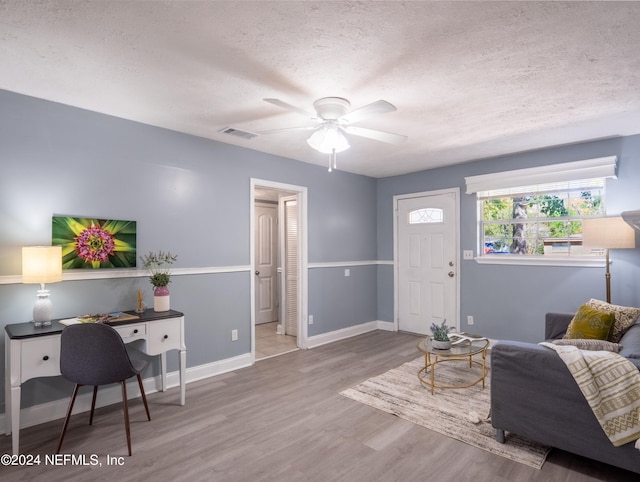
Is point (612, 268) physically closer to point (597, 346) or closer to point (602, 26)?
point (597, 346)

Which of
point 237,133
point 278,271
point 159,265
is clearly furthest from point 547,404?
point 278,271

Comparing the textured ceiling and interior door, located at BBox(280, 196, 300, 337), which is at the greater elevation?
the textured ceiling

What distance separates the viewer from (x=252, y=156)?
4.13 m

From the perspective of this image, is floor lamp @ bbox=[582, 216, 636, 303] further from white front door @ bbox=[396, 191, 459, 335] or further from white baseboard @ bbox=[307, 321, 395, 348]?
white baseboard @ bbox=[307, 321, 395, 348]

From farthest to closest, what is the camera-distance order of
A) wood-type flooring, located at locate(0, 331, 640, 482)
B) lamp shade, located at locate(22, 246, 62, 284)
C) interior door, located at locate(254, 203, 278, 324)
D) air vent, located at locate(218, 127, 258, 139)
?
interior door, located at locate(254, 203, 278, 324) → air vent, located at locate(218, 127, 258, 139) → lamp shade, located at locate(22, 246, 62, 284) → wood-type flooring, located at locate(0, 331, 640, 482)

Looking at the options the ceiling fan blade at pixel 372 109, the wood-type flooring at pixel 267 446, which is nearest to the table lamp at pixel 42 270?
the wood-type flooring at pixel 267 446

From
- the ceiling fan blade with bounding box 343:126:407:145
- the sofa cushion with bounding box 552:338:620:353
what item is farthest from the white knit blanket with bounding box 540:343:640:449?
the ceiling fan blade with bounding box 343:126:407:145

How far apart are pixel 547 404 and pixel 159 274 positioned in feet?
10.0

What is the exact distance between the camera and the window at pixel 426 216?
5145 mm

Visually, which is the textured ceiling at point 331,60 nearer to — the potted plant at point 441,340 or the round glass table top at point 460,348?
the potted plant at point 441,340

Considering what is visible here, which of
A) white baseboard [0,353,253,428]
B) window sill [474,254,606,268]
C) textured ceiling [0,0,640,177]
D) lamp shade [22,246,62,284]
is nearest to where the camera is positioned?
textured ceiling [0,0,640,177]

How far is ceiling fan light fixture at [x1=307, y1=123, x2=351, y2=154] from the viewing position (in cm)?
274

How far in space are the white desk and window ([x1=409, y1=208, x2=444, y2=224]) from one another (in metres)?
3.71

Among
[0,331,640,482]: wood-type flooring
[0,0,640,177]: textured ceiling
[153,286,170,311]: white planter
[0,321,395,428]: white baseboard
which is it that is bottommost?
[0,331,640,482]: wood-type flooring
